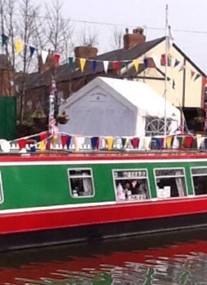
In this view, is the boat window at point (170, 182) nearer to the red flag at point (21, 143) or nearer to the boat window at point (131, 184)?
the boat window at point (131, 184)

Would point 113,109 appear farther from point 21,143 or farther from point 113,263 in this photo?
point 113,263

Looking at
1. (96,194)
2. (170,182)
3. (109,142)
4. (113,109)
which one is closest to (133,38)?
(113,109)

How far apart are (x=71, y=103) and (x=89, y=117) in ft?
4.60

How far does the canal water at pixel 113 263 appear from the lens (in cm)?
1054

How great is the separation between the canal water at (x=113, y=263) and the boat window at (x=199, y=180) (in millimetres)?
2015

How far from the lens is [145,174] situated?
47.8ft

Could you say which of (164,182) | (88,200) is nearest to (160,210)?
(164,182)

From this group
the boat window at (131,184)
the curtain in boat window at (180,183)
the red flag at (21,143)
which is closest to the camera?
the red flag at (21,143)

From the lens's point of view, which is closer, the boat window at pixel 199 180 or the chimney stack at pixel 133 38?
the boat window at pixel 199 180

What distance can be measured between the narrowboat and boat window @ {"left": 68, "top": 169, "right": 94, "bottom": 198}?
0.02 meters

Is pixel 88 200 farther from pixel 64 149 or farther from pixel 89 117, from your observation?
pixel 89 117

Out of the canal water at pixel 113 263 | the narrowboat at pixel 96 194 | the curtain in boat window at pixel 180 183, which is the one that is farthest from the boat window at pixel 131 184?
the curtain in boat window at pixel 180 183

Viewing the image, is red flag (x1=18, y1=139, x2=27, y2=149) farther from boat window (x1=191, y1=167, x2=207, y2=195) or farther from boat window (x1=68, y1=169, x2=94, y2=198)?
boat window (x1=191, y1=167, x2=207, y2=195)

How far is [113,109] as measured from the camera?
25141 millimetres
